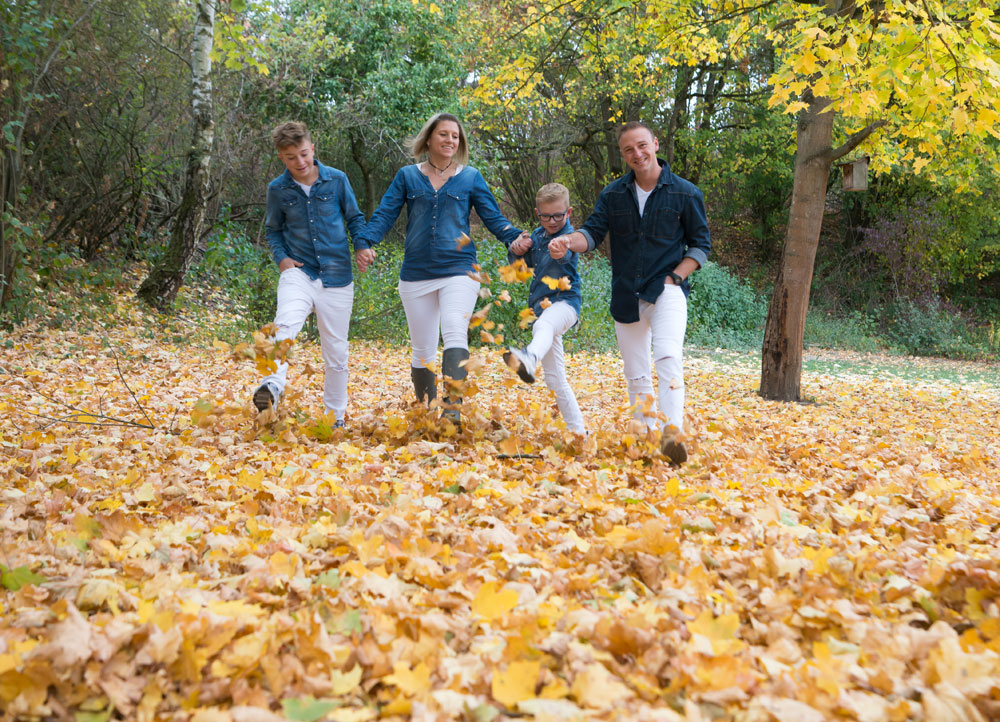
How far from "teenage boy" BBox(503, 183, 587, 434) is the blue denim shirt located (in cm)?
106

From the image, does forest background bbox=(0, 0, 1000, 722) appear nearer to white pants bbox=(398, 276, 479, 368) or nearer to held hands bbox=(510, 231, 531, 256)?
white pants bbox=(398, 276, 479, 368)

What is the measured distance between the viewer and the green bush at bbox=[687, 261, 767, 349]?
15.1m

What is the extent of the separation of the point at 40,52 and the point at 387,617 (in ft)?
31.2

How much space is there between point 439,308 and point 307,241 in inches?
34.3

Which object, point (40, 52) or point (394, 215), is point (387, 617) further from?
point (40, 52)

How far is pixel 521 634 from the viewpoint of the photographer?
77.2 inches

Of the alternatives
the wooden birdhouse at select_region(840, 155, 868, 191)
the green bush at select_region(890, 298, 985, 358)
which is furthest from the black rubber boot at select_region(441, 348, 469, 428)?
the green bush at select_region(890, 298, 985, 358)

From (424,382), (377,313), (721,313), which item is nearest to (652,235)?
(424,382)

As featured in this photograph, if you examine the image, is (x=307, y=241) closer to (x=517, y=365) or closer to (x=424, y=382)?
(x=424, y=382)

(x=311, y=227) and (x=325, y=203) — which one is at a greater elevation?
(x=325, y=203)

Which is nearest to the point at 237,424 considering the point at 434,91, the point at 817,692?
the point at 817,692

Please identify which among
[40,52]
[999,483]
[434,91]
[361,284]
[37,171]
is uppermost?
[434,91]

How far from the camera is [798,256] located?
8289mm

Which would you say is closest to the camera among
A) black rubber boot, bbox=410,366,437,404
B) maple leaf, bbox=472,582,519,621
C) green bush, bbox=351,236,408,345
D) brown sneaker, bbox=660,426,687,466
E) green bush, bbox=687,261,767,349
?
maple leaf, bbox=472,582,519,621
